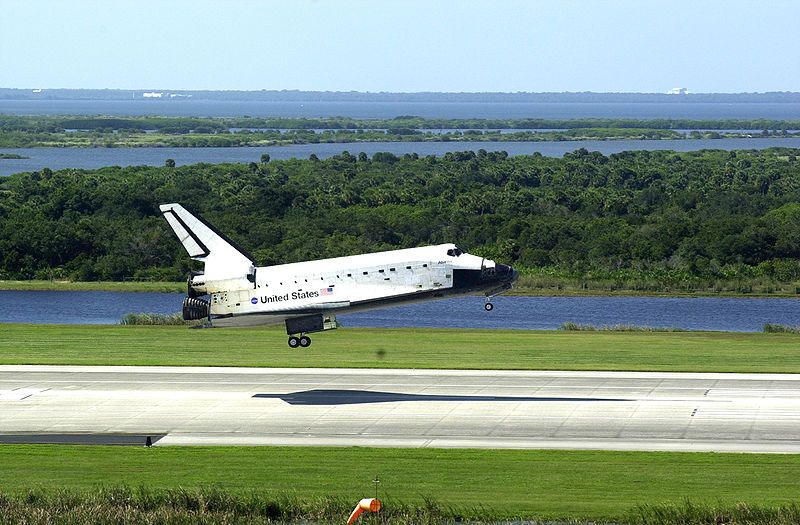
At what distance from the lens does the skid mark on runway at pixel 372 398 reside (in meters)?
50.0

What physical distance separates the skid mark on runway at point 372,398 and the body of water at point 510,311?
1444 inches

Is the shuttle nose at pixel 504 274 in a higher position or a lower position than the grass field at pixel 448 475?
higher

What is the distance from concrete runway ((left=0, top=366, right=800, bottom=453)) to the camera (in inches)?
1718

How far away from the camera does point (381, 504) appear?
34594 millimetres

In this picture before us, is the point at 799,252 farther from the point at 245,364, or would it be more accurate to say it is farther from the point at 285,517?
the point at 285,517

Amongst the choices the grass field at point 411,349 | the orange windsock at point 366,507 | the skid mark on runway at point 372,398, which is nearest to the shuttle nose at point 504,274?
the skid mark on runway at point 372,398

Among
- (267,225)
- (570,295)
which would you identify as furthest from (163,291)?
(570,295)

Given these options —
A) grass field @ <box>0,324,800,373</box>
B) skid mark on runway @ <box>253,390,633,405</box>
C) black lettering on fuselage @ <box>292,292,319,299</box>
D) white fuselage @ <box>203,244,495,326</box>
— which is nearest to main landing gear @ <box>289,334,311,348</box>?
white fuselage @ <box>203,244,495,326</box>

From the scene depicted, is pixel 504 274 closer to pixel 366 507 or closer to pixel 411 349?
pixel 411 349

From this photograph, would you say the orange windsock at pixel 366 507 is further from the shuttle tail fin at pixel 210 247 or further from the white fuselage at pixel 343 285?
the shuttle tail fin at pixel 210 247

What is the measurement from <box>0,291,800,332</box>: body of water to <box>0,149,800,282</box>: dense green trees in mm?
7793

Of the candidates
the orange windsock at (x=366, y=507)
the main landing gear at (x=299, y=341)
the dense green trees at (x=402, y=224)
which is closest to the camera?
the orange windsock at (x=366, y=507)

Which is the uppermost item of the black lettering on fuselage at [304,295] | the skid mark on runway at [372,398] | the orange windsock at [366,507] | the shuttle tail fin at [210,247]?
the shuttle tail fin at [210,247]

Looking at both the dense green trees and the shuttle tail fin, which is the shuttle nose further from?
the dense green trees
